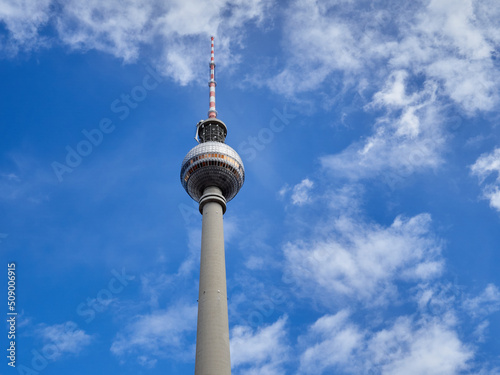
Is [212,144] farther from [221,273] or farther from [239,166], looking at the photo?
[221,273]

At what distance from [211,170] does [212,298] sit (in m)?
25.4

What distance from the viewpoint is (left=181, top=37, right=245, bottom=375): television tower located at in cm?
6384

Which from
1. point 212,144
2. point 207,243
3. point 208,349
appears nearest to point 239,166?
point 212,144

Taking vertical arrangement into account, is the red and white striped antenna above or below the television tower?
above

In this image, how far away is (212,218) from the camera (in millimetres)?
81125

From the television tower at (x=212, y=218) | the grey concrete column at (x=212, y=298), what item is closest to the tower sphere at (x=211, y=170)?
the television tower at (x=212, y=218)

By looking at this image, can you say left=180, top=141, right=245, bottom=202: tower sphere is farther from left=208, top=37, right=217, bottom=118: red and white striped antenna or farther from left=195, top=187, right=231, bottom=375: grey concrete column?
left=208, top=37, right=217, bottom=118: red and white striped antenna

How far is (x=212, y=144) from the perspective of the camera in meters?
89.2

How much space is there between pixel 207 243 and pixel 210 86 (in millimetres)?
42748

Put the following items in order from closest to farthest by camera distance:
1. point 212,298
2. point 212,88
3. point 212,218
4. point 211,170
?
point 212,298 → point 212,218 → point 211,170 → point 212,88

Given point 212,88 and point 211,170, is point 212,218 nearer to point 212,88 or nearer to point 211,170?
point 211,170

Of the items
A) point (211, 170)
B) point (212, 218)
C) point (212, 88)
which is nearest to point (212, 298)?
point (212, 218)

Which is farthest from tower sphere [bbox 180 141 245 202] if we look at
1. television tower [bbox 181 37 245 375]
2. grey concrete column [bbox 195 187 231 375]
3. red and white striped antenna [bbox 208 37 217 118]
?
red and white striped antenna [bbox 208 37 217 118]

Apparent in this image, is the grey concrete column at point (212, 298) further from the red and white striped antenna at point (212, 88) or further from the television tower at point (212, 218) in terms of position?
the red and white striped antenna at point (212, 88)
